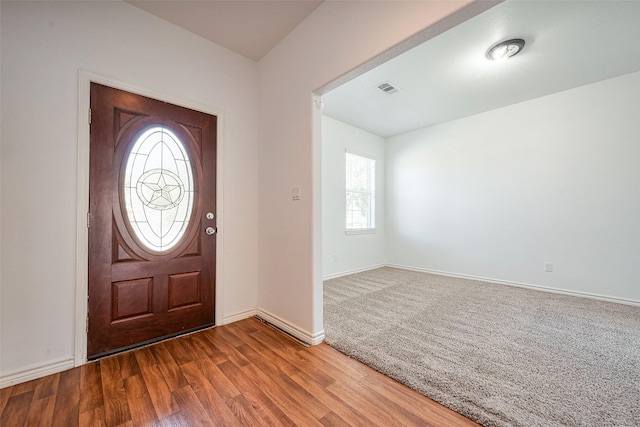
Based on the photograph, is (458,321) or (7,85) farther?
(458,321)

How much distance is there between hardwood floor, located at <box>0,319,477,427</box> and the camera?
4.33 feet

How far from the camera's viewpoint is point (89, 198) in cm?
188

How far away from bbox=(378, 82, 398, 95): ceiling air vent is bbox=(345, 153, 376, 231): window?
1530mm

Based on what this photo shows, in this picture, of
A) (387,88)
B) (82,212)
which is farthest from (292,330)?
(387,88)

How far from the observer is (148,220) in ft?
6.99

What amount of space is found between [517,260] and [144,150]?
17.1ft

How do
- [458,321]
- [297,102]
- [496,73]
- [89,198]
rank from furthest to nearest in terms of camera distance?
[496,73] → [458,321] → [297,102] → [89,198]

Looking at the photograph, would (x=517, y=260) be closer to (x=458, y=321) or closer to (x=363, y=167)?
Result: (x=458, y=321)

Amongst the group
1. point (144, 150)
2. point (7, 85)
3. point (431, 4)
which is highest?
point (431, 4)

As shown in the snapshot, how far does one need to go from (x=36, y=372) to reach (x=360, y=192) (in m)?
4.64

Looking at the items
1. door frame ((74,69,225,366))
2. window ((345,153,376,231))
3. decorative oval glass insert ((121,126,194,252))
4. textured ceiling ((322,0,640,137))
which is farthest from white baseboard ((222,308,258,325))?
textured ceiling ((322,0,640,137))

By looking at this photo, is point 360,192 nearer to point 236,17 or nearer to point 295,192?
point 295,192

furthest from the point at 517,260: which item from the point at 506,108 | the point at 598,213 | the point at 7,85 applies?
the point at 7,85

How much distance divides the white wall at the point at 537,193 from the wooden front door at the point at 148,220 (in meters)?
4.10
